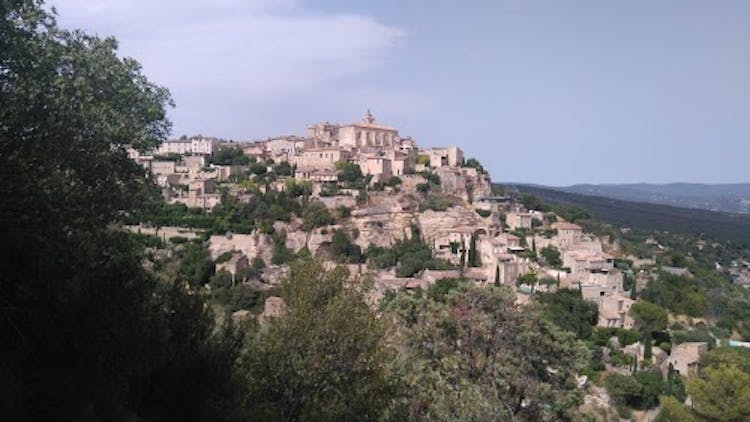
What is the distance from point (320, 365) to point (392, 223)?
37.7 metres

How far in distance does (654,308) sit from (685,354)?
474cm

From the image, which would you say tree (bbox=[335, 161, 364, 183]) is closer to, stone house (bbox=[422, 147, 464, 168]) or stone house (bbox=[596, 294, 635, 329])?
stone house (bbox=[422, 147, 464, 168])

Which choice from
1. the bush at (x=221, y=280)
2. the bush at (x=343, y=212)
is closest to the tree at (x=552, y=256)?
the bush at (x=343, y=212)

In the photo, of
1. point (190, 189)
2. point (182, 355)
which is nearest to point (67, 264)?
point (182, 355)

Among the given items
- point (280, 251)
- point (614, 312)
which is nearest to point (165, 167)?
A: point (280, 251)

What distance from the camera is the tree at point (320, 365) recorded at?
9055 millimetres

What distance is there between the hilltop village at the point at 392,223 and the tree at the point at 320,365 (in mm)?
21606

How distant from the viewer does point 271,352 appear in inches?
363

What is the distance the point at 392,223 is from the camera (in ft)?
153

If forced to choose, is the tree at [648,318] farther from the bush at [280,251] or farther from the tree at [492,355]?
the tree at [492,355]

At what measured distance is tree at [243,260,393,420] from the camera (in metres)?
9.05

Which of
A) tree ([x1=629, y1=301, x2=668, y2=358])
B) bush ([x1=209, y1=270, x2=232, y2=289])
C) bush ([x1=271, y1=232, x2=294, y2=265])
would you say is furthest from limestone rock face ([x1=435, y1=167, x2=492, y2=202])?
bush ([x1=209, y1=270, x2=232, y2=289])

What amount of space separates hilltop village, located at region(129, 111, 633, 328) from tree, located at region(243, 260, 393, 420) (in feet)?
70.9

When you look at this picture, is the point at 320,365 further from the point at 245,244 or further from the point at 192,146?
the point at 192,146
